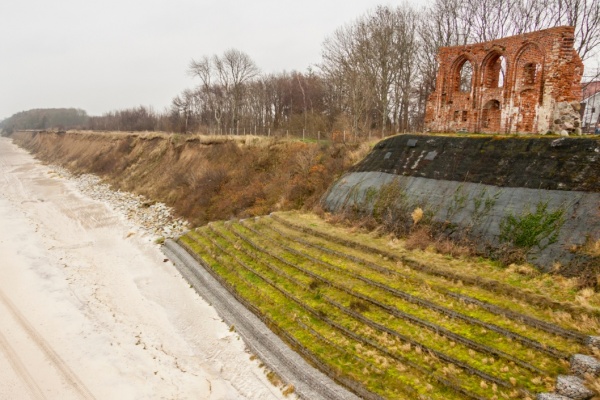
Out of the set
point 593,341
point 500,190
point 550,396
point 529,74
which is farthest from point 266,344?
point 529,74

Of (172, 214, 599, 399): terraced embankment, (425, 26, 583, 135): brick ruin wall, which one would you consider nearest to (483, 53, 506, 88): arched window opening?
(425, 26, 583, 135): brick ruin wall

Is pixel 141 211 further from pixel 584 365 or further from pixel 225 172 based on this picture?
pixel 584 365

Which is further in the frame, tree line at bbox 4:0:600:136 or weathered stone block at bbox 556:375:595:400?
tree line at bbox 4:0:600:136

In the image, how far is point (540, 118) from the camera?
52.6ft

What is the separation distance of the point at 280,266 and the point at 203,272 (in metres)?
3.59

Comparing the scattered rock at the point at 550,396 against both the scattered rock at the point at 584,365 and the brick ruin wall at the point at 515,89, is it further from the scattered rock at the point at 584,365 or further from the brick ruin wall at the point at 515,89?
the brick ruin wall at the point at 515,89

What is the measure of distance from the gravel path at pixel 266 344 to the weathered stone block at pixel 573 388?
361 centimetres

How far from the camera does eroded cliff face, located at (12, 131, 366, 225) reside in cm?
2038

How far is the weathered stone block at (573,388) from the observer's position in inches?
234

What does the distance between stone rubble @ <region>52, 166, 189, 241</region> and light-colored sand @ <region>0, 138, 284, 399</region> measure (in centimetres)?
173

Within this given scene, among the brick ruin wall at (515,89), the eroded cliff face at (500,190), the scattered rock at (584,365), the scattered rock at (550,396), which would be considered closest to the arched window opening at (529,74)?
the brick ruin wall at (515,89)

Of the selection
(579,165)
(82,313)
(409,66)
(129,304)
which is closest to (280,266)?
(129,304)

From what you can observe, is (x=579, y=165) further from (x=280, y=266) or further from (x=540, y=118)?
(x=280, y=266)

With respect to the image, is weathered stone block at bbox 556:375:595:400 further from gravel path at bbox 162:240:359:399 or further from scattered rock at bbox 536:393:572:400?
gravel path at bbox 162:240:359:399
